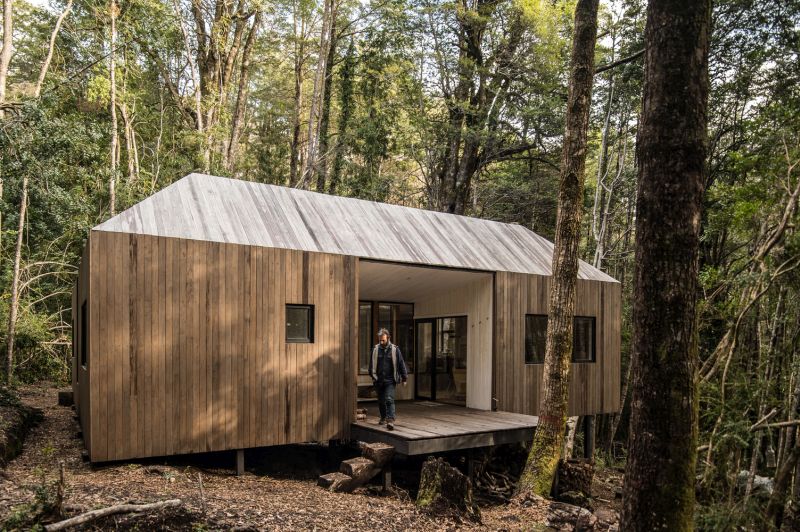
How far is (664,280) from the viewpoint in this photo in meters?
3.67

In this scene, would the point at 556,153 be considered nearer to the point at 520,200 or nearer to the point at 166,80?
the point at 520,200

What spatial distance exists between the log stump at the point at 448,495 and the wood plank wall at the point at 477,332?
14.2 ft

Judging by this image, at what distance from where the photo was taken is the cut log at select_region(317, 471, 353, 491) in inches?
285

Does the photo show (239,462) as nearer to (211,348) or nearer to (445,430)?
(211,348)

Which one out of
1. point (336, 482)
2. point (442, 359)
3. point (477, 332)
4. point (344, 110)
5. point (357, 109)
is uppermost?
point (357, 109)

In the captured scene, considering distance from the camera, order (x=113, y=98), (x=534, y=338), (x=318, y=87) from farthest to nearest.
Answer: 1. (x=318, y=87)
2. (x=113, y=98)
3. (x=534, y=338)

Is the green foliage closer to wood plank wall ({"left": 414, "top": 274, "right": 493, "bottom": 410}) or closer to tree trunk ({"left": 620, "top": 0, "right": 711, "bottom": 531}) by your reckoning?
tree trunk ({"left": 620, "top": 0, "right": 711, "bottom": 531})

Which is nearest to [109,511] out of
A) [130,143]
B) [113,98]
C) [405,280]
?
[405,280]

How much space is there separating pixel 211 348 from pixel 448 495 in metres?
3.67

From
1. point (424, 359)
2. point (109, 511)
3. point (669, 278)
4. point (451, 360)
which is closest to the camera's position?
point (669, 278)

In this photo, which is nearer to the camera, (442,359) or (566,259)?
(566,259)

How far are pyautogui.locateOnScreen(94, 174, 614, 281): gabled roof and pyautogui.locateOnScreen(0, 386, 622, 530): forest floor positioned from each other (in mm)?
2978

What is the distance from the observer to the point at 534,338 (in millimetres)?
11203

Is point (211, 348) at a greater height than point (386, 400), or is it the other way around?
point (211, 348)
